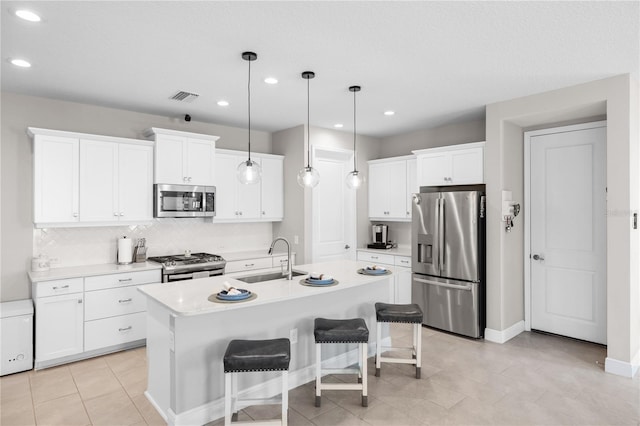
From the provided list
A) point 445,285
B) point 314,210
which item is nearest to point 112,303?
point 314,210

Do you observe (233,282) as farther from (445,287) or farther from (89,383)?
(445,287)

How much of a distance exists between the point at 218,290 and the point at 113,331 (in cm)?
186

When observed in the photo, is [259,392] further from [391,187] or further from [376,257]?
[391,187]

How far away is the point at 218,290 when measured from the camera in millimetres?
2898

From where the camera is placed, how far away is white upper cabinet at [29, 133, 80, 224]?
374 centimetres

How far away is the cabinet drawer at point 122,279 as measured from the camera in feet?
12.6

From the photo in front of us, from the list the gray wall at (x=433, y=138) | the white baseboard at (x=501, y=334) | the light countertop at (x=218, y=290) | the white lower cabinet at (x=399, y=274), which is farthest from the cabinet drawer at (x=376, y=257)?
the light countertop at (x=218, y=290)

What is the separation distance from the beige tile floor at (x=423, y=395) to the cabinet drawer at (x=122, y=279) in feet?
2.41

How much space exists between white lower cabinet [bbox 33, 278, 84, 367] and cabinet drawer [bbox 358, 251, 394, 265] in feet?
12.4

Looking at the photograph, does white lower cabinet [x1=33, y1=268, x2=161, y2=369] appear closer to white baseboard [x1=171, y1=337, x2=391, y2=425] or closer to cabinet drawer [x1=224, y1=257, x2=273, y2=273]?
cabinet drawer [x1=224, y1=257, x2=273, y2=273]

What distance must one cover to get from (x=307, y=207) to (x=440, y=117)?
2186mm

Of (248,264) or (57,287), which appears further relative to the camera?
(248,264)

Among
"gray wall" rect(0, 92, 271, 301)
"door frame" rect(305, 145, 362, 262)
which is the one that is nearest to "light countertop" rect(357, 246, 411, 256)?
"door frame" rect(305, 145, 362, 262)

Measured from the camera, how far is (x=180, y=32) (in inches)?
102
